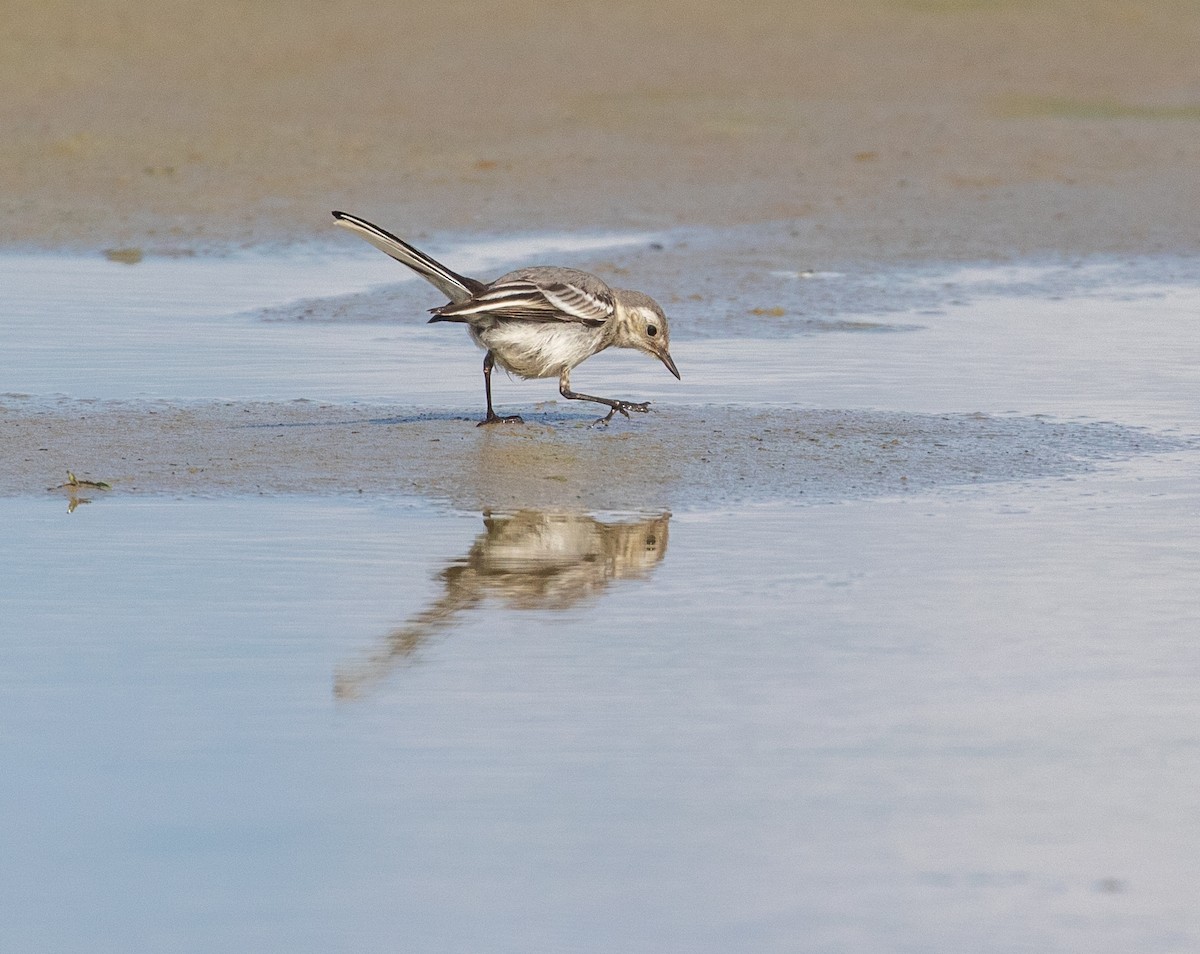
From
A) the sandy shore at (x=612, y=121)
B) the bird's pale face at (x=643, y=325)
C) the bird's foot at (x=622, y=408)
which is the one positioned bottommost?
the bird's foot at (x=622, y=408)

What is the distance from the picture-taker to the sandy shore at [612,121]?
16.2 metres

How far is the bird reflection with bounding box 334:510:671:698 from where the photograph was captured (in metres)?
5.34

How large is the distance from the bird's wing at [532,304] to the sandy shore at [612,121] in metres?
6.05

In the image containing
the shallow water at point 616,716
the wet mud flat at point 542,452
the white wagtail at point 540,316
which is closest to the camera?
the shallow water at point 616,716

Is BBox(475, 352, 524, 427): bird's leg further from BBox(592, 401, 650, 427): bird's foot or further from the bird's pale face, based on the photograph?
the bird's pale face

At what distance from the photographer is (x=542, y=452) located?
8328 mm

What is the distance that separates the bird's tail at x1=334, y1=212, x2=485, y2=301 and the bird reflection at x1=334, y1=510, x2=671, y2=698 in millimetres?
1393

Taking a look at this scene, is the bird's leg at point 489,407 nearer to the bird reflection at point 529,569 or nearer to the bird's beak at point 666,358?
the bird's beak at point 666,358

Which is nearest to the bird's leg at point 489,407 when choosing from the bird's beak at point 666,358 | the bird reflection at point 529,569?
the bird's beak at point 666,358

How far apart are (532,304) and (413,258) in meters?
0.52

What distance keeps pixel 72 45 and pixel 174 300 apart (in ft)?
33.3

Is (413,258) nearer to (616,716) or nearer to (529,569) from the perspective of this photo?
(529,569)

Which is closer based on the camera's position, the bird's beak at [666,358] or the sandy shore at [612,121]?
the bird's beak at [666,358]

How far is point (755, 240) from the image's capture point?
49.7ft
